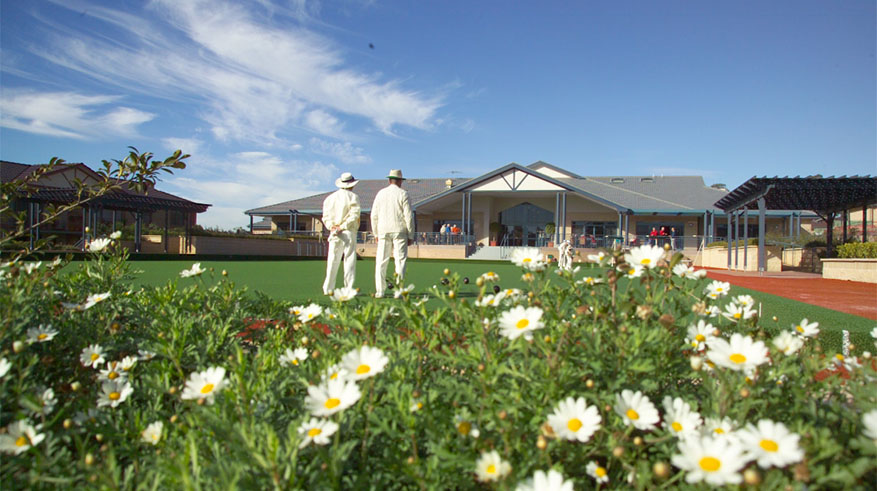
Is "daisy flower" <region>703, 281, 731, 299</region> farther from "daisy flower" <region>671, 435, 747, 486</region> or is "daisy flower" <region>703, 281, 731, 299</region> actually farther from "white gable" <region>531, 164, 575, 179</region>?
"white gable" <region>531, 164, 575, 179</region>

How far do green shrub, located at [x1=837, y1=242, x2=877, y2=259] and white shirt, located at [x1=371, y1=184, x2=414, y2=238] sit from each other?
1358cm

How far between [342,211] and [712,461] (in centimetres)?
548

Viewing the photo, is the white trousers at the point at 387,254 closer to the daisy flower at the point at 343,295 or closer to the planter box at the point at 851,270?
the daisy flower at the point at 343,295

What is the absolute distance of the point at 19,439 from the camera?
1.32 meters

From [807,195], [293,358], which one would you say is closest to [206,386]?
[293,358]

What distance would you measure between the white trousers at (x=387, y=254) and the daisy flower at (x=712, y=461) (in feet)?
16.3

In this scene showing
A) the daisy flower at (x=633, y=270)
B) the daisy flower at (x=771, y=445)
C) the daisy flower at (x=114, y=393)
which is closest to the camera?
the daisy flower at (x=771, y=445)

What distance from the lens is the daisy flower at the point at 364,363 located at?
1.28 meters

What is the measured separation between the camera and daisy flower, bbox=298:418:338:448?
117cm

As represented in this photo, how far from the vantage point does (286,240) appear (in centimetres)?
2717

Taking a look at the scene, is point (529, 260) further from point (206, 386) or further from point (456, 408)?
point (206, 386)

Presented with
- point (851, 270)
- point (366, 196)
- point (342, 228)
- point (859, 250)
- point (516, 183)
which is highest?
point (516, 183)

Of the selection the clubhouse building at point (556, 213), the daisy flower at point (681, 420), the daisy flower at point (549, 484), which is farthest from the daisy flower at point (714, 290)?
the clubhouse building at point (556, 213)

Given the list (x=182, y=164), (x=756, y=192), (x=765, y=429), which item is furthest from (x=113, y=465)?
(x=756, y=192)
